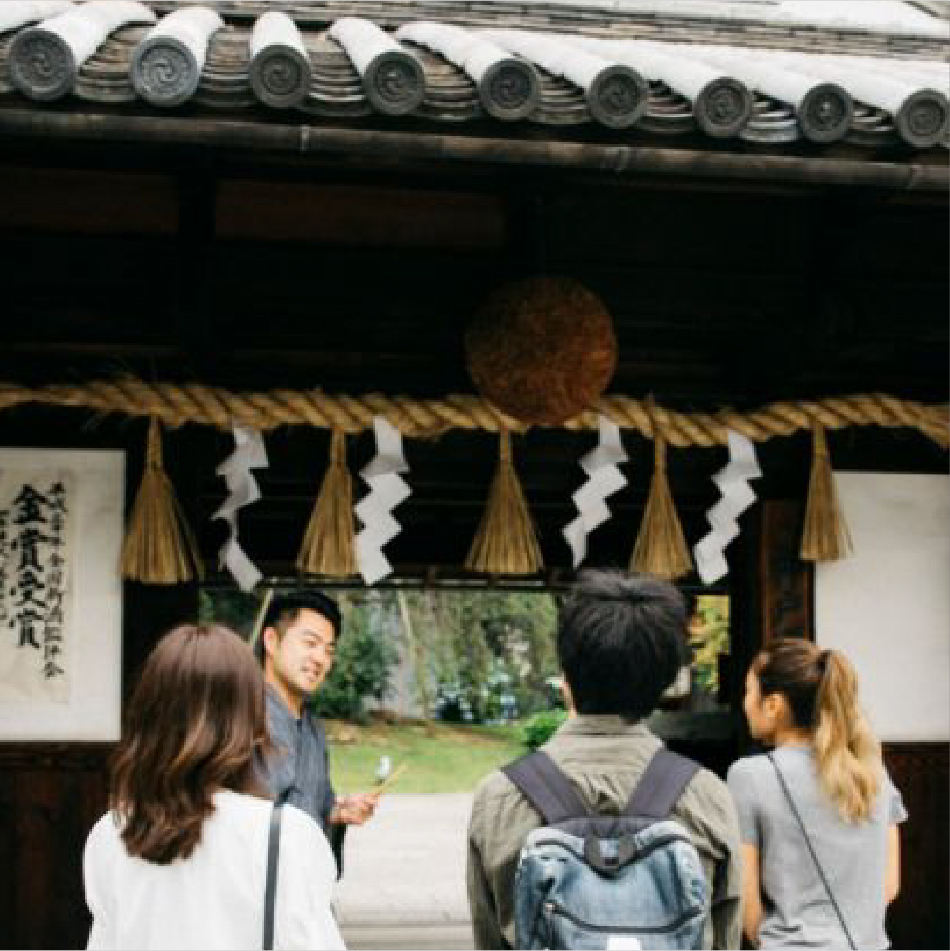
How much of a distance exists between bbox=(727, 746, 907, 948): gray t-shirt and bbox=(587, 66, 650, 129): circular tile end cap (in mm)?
1662

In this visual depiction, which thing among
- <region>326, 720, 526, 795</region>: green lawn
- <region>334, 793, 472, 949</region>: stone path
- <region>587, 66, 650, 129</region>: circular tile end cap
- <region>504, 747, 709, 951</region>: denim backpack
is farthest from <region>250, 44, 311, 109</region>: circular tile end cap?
<region>326, 720, 526, 795</region>: green lawn

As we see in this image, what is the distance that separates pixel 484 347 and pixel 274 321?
35.3 inches

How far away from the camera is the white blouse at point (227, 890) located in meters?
2.84

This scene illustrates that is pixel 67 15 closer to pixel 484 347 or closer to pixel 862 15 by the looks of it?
pixel 484 347

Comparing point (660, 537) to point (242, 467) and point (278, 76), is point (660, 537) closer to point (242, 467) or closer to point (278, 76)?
point (242, 467)

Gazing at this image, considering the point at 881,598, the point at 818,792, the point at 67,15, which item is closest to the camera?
the point at 818,792

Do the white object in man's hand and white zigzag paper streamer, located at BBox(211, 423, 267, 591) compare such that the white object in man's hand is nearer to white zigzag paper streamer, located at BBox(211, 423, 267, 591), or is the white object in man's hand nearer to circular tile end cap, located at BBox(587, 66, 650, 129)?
white zigzag paper streamer, located at BBox(211, 423, 267, 591)

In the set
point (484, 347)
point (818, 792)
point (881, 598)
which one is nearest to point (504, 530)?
point (484, 347)

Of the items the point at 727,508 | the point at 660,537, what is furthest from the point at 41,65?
the point at 727,508

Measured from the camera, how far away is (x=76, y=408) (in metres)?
5.72

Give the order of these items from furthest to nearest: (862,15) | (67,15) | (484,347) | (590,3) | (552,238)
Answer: (862,15)
(590,3)
(552,238)
(484,347)
(67,15)

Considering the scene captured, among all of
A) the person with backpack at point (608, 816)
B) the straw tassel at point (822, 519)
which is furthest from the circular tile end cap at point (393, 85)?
the straw tassel at point (822, 519)

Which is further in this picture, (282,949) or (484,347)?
(484,347)

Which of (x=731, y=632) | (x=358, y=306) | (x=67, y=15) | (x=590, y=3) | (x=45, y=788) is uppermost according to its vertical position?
(x=590, y=3)
